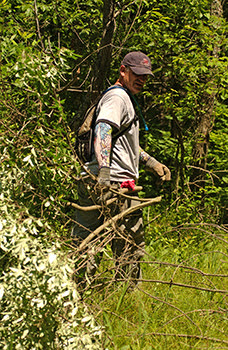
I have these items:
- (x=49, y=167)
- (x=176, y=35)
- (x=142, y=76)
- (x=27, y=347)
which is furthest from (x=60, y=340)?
(x=176, y=35)

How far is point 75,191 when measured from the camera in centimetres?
404

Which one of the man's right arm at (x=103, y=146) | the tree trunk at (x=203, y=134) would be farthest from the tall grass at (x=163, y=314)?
the tree trunk at (x=203, y=134)

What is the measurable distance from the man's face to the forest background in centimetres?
47

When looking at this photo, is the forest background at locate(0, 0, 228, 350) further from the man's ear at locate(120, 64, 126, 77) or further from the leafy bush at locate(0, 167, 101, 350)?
the man's ear at locate(120, 64, 126, 77)

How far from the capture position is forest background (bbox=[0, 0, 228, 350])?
2.88 meters

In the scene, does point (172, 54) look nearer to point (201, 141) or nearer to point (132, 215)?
point (201, 141)

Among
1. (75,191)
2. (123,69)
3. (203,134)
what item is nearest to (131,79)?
(123,69)

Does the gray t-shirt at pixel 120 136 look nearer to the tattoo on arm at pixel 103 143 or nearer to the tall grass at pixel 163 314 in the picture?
the tattoo on arm at pixel 103 143

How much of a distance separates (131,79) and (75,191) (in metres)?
0.99

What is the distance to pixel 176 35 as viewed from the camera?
5836mm

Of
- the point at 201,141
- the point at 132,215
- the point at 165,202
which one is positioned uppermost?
the point at 132,215

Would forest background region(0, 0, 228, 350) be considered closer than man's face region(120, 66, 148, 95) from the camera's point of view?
Yes

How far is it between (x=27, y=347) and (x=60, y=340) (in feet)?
0.69

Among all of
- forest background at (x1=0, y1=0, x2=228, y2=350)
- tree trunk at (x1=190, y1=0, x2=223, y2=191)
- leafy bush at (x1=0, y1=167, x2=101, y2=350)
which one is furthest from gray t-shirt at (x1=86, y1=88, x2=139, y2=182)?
tree trunk at (x1=190, y1=0, x2=223, y2=191)
